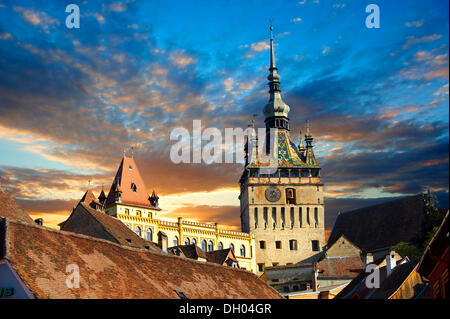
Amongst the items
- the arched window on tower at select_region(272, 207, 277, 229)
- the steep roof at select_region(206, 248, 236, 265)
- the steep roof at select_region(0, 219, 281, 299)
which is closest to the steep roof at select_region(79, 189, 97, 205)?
the steep roof at select_region(206, 248, 236, 265)

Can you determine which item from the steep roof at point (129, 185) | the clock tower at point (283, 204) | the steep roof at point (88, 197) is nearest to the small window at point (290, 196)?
the clock tower at point (283, 204)

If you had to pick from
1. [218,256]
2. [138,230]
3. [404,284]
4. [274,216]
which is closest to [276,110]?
[274,216]

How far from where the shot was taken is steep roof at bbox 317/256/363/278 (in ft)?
264

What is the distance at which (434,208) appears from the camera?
94750 millimetres

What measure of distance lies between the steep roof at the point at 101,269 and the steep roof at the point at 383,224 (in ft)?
202

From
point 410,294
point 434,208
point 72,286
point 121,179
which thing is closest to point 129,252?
point 72,286

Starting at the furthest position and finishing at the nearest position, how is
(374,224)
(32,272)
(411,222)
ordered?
(374,224) < (411,222) < (32,272)

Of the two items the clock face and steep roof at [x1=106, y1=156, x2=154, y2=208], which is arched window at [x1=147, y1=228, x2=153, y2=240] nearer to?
steep roof at [x1=106, y1=156, x2=154, y2=208]

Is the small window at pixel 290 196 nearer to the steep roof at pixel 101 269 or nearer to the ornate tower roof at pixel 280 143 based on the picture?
the ornate tower roof at pixel 280 143

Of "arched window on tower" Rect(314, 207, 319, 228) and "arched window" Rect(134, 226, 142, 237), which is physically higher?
"arched window on tower" Rect(314, 207, 319, 228)

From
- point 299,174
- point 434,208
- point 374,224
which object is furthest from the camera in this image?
point 299,174

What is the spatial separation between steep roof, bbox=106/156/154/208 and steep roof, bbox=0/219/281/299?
5361 centimetres
